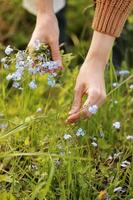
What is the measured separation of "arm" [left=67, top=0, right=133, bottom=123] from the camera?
1704 mm

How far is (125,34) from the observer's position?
131 inches

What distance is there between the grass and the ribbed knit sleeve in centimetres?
27

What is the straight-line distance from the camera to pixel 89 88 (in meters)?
1.68

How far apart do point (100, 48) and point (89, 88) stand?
0.42ft

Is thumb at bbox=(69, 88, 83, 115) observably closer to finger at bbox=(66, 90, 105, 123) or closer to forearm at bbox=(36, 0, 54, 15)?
finger at bbox=(66, 90, 105, 123)

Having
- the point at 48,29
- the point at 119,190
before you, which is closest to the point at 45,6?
the point at 48,29

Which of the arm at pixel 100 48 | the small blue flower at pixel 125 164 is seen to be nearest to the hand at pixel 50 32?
the arm at pixel 100 48

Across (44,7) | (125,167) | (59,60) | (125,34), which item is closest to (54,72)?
(59,60)

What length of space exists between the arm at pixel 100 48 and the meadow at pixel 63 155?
0.41ft

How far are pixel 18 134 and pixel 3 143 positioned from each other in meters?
0.10

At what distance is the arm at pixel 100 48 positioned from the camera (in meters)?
1.70

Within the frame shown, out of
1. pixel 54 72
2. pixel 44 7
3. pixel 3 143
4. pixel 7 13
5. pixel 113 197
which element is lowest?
pixel 113 197

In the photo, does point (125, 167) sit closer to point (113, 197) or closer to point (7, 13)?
point (113, 197)

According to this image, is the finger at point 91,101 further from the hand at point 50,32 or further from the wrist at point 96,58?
the hand at point 50,32
